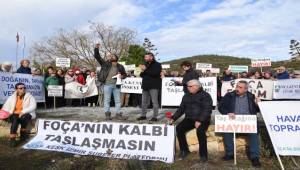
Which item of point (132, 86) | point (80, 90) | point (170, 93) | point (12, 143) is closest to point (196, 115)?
point (12, 143)

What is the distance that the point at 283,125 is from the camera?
29.9 ft

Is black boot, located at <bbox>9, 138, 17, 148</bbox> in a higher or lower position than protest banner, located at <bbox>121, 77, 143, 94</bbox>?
lower

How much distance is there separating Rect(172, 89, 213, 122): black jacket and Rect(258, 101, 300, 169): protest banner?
1.14 metres

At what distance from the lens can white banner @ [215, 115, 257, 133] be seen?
9117 mm

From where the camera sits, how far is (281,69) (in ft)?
52.6

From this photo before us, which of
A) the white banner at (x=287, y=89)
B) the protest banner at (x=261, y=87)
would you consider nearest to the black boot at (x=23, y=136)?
the protest banner at (x=261, y=87)

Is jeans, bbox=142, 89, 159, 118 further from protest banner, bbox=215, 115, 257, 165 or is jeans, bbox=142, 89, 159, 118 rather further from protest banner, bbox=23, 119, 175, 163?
A: protest banner, bbox=215, 115, 257, 165

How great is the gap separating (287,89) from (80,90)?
780 centimetres

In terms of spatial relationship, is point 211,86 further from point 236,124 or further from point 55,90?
point 236,124

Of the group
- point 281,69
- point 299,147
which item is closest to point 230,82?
point 281,69

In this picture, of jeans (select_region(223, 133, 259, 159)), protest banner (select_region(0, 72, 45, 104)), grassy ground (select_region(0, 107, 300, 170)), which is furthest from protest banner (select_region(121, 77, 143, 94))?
jeans (select_region(223, 133, 259, 159))

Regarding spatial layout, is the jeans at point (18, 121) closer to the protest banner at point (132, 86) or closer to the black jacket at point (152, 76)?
the black jacket at point (152, 76)

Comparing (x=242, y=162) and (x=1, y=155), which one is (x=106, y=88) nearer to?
(x=1, y=155)

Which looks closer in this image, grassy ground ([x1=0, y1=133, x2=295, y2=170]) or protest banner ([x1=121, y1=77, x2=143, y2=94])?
grassy ground ([x1=0, y1=133, x2=295, y2=170])
